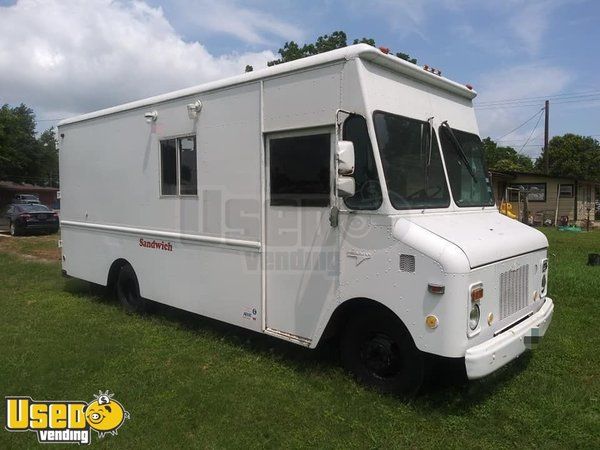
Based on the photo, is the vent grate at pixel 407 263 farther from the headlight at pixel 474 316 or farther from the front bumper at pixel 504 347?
the front bumper at pixel 504 347

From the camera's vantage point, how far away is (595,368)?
5012 mm

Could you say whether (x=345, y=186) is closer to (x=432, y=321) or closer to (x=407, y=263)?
(x=407, y=263)

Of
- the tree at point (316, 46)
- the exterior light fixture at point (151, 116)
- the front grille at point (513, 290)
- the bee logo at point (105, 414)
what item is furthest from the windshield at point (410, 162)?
the tree at point (316, 46)

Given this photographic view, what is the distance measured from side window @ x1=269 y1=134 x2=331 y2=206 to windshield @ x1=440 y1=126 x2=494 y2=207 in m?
1.17

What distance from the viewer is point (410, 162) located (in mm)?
4316

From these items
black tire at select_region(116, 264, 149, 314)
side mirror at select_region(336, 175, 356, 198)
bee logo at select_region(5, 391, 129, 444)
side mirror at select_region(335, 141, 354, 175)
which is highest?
side mirror at select_region(335, 141, 354, 175)

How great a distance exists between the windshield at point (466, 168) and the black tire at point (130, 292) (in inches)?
177

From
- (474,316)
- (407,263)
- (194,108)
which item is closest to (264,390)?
(407,263)

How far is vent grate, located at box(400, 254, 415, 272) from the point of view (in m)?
3.85

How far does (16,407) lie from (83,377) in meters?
0.68

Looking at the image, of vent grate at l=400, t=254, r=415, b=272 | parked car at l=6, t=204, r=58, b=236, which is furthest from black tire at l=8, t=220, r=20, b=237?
vent grate at l=400, t=254, r=415, b=272

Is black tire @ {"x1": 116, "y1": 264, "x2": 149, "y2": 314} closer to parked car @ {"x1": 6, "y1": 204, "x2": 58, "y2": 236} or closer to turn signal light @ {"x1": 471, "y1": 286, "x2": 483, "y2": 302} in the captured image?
turn signal light @ {"x1": 471, "y1": 286, "x2": 483, "y2": 302}

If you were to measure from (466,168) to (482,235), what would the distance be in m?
1.01

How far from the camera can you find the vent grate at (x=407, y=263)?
3848 millimetres
